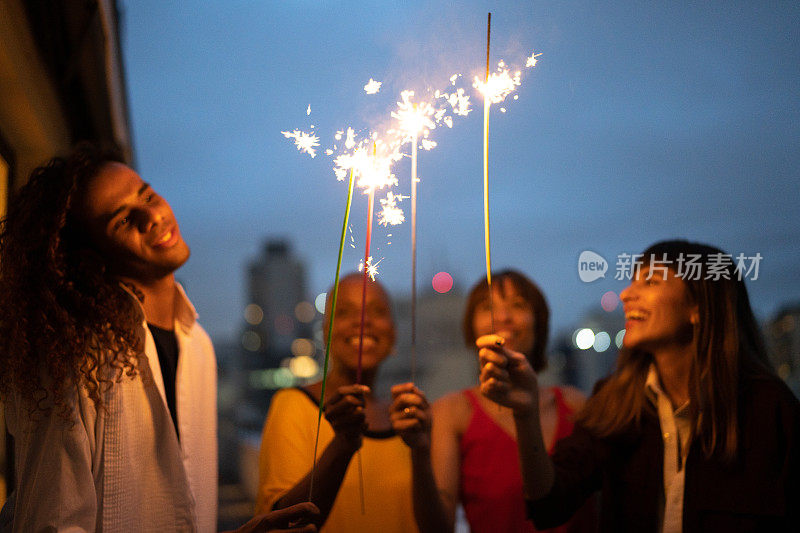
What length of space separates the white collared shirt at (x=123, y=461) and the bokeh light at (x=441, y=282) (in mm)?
608

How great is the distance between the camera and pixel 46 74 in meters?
2.12

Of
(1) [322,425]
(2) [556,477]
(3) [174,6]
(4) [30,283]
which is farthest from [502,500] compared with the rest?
(3) [174,6]

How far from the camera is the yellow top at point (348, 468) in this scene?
151 cm

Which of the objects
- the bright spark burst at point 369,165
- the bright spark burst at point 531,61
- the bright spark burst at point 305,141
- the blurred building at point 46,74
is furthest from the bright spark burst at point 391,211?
the blurred building at point 46,74

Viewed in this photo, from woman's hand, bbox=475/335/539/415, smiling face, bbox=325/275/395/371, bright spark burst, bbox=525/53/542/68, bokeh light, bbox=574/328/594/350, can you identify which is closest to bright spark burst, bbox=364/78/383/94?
bright spark burst, bbox=525/53/542/68

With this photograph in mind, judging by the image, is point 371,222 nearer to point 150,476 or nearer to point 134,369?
point 134,369

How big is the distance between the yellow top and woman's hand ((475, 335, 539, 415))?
1.13ft

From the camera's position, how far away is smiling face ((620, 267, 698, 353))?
1532 mm

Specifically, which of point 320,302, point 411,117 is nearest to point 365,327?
point 320,302

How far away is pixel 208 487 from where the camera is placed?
56.1 inches

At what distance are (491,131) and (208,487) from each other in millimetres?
1043

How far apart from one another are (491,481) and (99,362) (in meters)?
1.00

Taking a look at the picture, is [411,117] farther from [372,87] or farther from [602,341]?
[602,341]

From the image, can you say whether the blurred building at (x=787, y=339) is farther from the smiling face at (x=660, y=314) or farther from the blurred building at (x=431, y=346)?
the blurred building at (x=431, y=346)
